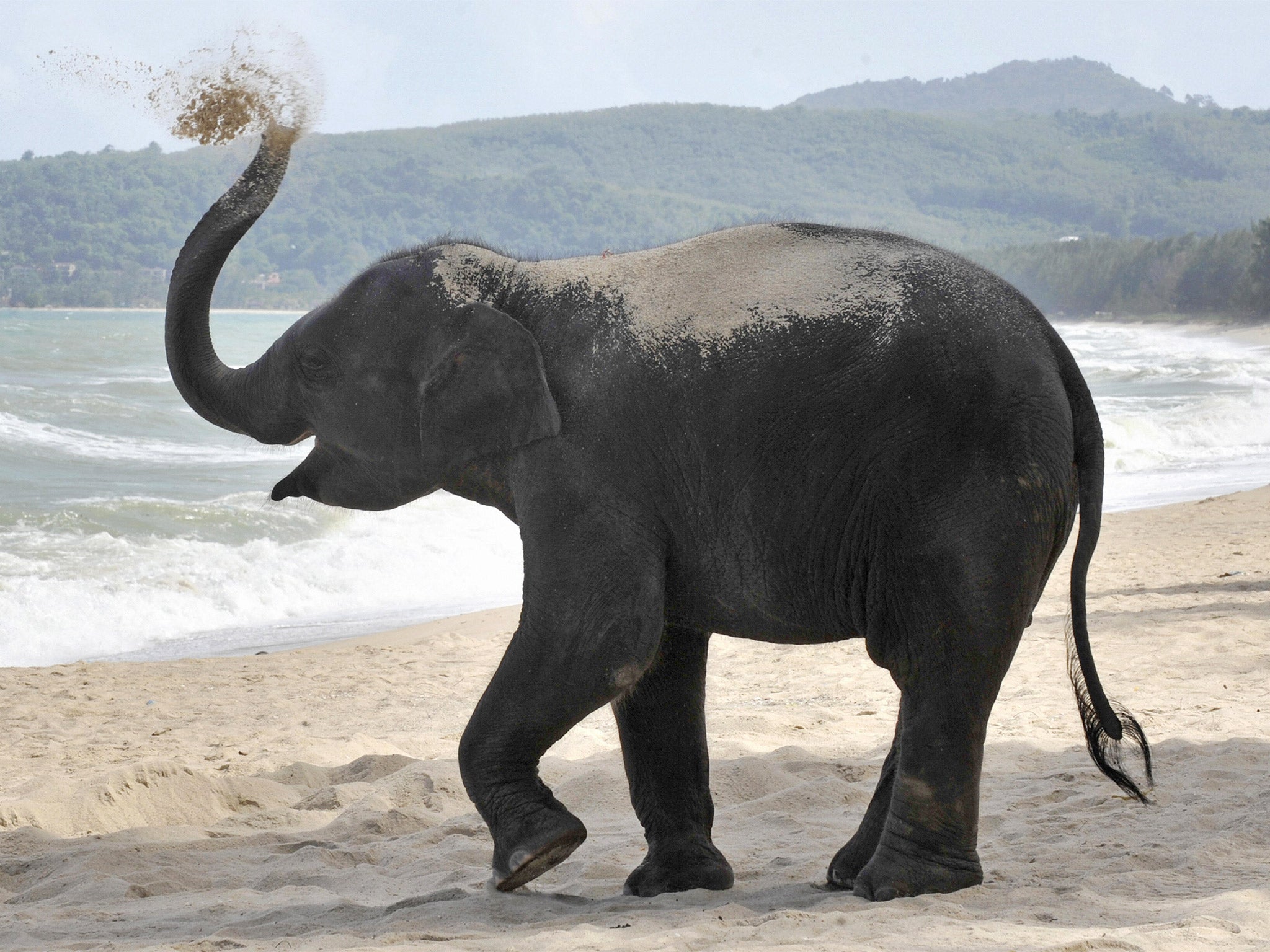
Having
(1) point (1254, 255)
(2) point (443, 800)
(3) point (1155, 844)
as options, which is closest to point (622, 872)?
(2) point (443, 800)

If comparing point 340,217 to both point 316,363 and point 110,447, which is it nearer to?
point 110,447

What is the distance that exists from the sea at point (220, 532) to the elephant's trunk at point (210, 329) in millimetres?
6930

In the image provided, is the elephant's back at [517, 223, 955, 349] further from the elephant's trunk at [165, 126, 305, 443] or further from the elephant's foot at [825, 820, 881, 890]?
the elephant's foot at [825, 820, 881, 890]

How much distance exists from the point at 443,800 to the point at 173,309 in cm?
244

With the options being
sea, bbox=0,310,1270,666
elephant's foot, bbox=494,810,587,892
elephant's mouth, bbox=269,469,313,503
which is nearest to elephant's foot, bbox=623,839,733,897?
elephant's foot, bbox=494,810,587,892

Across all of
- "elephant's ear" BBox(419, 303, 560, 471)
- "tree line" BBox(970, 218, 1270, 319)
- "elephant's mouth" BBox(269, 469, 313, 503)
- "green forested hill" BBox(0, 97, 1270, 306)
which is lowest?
"elephant's mouth" BBox(269, 469, 313, 503)

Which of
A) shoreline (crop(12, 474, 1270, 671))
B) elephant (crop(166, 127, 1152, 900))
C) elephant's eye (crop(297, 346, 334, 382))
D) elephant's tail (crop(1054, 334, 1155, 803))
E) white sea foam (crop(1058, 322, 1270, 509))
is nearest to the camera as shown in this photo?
elephant (crop(166, 127, 1152, 900))

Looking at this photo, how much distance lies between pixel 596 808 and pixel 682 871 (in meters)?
1.46

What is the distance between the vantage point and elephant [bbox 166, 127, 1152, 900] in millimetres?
3668

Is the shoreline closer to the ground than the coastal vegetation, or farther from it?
closer to the ground

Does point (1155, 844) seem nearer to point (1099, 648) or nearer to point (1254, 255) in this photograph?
point (1099, 648)

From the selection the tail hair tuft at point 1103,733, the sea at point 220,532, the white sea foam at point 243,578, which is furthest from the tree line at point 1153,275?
the tail hair tuft at point 1103,733

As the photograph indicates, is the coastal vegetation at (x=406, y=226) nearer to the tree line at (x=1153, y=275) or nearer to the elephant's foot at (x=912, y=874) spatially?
the tree line at (x=1153, y=275)

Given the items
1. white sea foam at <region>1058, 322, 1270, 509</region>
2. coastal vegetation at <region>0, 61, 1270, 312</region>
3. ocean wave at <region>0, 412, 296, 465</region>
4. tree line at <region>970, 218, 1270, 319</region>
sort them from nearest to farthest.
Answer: white sea foam at <region>1058, 322, 1270, 509</region>
ocean wave at <region>0, 412, 296, 465</region>
tree line at <region>970, 218, 1270, 319</region>
coastal vegetation at <region>0, 61, 1270, 312</region>
